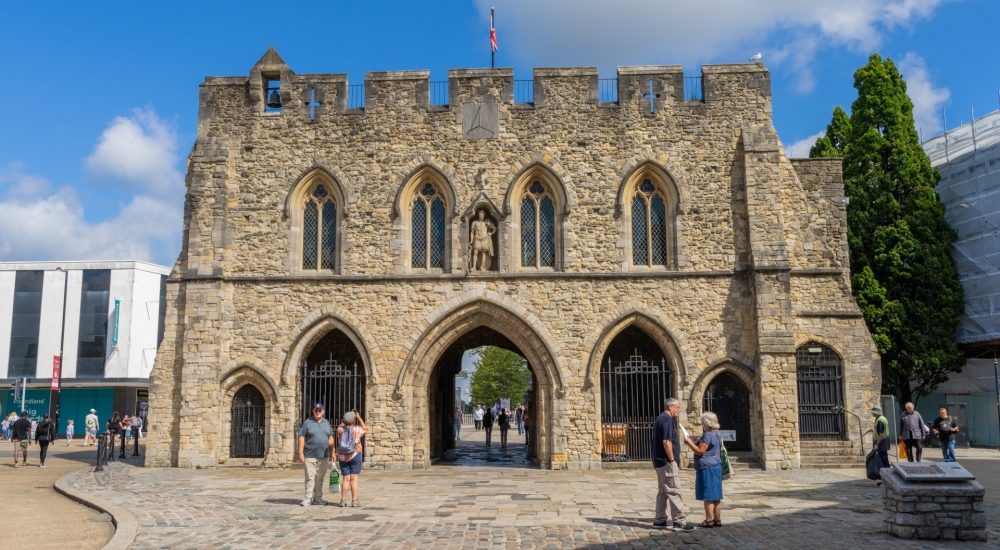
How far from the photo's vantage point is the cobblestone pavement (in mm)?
8680

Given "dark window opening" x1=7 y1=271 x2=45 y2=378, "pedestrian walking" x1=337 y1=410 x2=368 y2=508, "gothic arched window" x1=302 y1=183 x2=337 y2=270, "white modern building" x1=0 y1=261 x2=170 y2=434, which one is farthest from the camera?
"dark window opening" x1=7 y1=271 x2=45 y2=378

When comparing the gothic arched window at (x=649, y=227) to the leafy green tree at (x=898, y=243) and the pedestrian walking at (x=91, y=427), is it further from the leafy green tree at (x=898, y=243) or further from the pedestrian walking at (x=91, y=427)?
the pedestrian walking at (x=91, y=427)

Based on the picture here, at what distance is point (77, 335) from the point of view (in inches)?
1395

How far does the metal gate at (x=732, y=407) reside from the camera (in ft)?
57.3

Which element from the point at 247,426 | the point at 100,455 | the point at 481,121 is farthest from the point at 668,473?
the point at 100,455

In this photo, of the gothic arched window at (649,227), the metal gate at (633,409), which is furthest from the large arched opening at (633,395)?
the gothic arched window at (649,227)

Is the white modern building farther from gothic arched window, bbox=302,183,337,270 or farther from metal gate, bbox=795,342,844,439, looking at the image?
metal gate, bbox=795,342,844,439

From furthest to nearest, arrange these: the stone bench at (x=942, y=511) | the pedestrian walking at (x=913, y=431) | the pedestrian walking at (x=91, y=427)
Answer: the pedestrian walking at (x=91, y=427) → the pedestrian walking at (x=913, y=431) → the stone bench at (x=942, y=511)

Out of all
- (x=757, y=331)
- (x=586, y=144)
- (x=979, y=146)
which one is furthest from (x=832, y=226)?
(x=979, y=146)

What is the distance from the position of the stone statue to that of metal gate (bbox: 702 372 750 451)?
536cm

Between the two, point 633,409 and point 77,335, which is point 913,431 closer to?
point 633,409

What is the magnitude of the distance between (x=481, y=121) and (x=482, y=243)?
268 cm

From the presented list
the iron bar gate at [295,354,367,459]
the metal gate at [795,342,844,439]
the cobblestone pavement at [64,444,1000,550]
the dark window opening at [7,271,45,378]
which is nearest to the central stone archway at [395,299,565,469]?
the cobblestone pavement at [64,444,1000,550]

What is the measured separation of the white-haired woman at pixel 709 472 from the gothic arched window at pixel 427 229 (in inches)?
368
